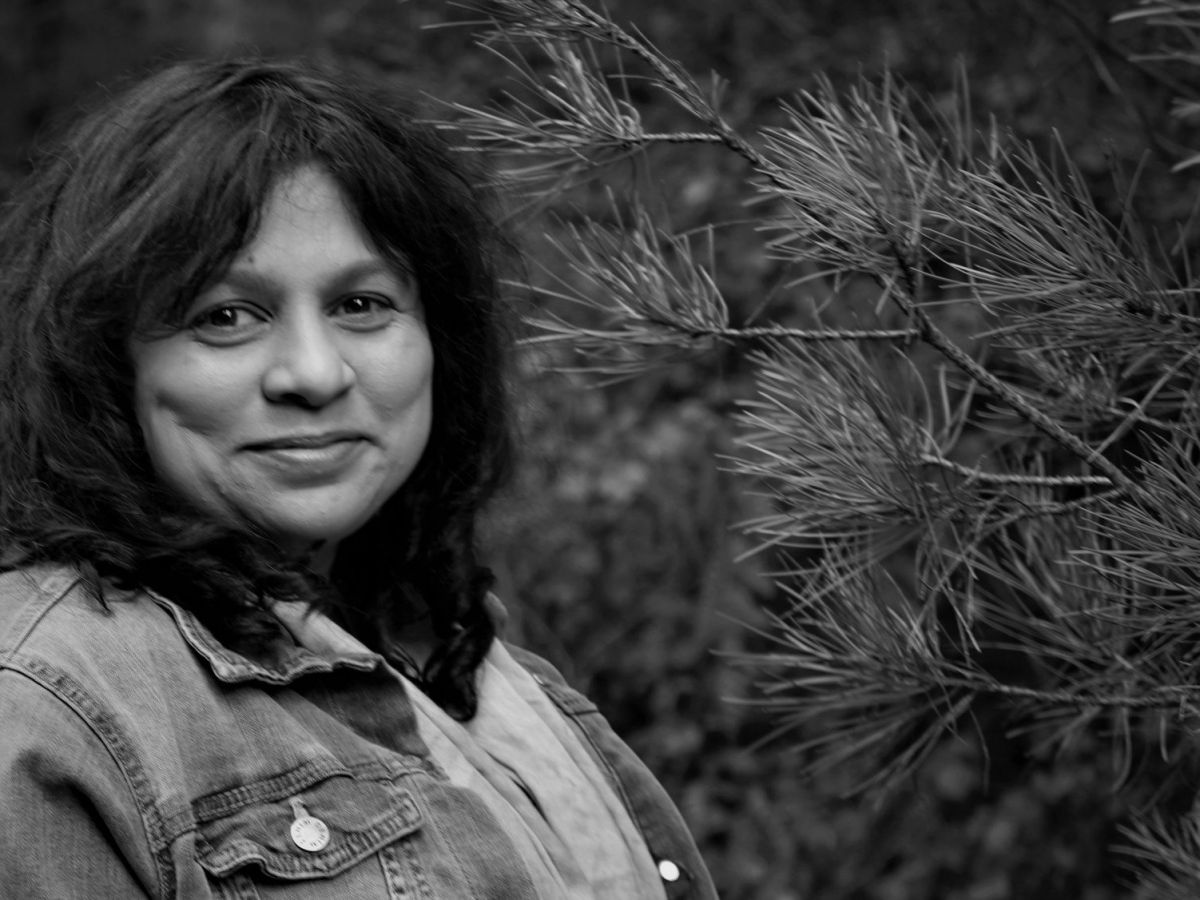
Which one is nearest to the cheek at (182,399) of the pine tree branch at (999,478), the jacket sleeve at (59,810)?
the jacket sleeve at (59,810)

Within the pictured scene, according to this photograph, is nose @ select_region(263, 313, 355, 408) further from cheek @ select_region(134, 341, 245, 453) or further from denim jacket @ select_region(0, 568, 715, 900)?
denim jacket @ select_region(0, 568, 715, 900)

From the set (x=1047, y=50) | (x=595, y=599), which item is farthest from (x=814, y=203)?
(x=595, y=599)

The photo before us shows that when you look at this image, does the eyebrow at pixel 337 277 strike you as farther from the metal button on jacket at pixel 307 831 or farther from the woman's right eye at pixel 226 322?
the metal button on jacket at pixel 307 831

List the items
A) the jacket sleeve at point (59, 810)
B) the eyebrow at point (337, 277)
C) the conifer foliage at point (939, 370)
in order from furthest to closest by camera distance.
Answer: the eyebrow at point (337, 277)
the conifer foliage at point (939, 370)
the jacket sleeve at point (59, 810)

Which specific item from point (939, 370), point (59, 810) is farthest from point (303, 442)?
point (939, 370)

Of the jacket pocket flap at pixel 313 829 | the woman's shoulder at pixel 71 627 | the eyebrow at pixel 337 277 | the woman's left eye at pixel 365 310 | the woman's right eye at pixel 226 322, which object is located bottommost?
the jacket pocket flap at pixel 313 829

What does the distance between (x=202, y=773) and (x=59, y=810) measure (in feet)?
0.37

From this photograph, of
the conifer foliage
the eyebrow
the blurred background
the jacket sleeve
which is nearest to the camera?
the jacket sleeve

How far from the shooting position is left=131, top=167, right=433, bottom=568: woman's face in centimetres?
127

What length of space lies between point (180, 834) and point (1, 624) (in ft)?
0.74

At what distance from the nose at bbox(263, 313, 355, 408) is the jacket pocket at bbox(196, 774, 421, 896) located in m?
0.32

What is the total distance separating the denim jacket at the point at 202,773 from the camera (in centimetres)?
107

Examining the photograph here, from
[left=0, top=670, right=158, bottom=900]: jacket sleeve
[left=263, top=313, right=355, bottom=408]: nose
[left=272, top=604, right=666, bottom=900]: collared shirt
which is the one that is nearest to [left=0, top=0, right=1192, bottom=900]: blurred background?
[left=272, top=604, right=666, bottom=900]: collared shirt

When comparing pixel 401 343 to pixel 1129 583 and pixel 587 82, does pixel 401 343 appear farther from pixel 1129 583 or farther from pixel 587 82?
pixel 1129 583
